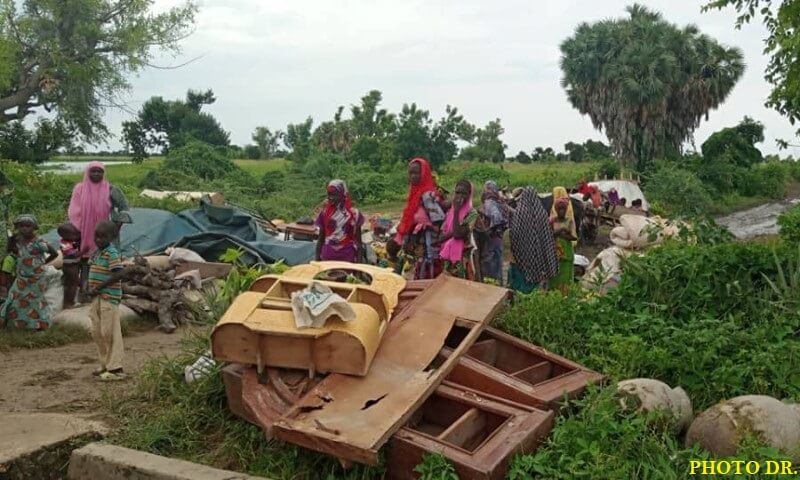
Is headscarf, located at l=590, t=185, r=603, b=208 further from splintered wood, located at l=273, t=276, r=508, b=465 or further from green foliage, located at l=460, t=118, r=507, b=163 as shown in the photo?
green foliage, located at l=460, t=118, r=507, b=163

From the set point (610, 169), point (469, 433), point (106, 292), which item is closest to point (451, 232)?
point (106, 292)

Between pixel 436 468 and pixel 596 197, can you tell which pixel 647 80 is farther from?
pixel 436 468

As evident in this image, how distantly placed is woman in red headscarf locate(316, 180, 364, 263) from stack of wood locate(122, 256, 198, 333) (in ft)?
6.58

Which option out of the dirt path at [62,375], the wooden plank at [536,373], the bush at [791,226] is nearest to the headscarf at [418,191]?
the dirt path at [62,375]

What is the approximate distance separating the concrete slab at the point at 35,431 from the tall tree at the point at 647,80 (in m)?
27.6

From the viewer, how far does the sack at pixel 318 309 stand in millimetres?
4137

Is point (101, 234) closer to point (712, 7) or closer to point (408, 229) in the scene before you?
point (408, 229)

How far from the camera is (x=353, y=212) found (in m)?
7.49

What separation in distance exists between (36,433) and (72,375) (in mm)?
1888

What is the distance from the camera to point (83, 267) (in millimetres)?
8477

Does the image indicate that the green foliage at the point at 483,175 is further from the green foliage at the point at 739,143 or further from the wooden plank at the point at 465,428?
the wooden plank at the point at 465,428

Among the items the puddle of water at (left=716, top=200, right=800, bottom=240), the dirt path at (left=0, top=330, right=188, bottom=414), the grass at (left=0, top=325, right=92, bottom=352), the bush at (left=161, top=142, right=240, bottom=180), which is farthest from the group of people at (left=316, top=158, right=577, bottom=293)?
the bush at (left=161, top=142, right=240, bottom=180)

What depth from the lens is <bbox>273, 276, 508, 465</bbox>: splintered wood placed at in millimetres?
3676

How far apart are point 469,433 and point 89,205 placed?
563 centimetres
